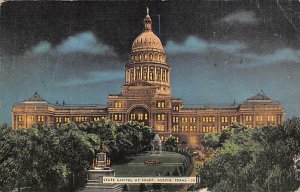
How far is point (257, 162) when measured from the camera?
819cm

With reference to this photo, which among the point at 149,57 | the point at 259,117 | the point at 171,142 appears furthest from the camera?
the point at 149,57

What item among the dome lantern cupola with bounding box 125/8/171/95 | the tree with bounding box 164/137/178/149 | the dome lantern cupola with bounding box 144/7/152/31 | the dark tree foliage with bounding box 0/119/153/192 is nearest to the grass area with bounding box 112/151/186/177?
the tree with bounding box 164/137/178/149

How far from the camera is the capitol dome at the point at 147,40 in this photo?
8656 mm

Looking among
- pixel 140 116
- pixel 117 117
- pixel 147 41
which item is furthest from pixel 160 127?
pixel 147 41

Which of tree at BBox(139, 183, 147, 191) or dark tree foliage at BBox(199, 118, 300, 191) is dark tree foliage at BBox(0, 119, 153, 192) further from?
dark tree foliage at BBox(199, 118, 300, 191)

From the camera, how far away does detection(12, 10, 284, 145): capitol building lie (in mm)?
8859

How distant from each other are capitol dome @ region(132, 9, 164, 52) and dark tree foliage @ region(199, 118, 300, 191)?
2092 millimetres

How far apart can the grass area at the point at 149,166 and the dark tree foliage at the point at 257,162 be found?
23.2 inches

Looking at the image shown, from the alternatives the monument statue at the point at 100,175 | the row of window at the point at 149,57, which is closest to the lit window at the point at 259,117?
the row of window at the point at 149,57

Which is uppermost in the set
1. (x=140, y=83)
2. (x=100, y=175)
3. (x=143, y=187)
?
(x=140, y=83)

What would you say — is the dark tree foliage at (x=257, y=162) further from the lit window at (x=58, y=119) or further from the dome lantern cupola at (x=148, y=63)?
the lit window at (x=58, y=119)

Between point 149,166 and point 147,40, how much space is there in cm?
218

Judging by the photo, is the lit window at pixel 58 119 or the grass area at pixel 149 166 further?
the lit window at pixel 58 119

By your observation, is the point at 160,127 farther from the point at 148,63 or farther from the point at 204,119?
the point at 148,63
